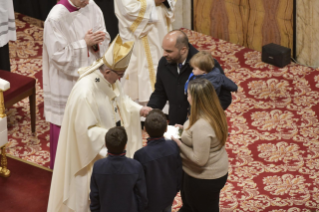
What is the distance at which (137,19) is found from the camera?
19.1 feet

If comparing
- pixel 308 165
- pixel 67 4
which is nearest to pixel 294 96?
pixel 308 165

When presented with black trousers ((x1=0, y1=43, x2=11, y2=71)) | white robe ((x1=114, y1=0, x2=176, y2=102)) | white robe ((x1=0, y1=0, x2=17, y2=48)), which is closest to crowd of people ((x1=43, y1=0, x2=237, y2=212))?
white robe ((x1=114, y1=0, x2=176, y2=102))

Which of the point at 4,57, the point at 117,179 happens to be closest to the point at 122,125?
the point at 117,179

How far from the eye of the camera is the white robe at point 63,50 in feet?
15.3

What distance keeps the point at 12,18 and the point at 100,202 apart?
10.7 feet

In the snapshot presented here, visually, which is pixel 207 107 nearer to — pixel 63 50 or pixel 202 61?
pixel 202 61

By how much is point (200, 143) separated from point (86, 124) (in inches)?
32.1

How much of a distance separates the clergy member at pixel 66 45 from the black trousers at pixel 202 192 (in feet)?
5.22

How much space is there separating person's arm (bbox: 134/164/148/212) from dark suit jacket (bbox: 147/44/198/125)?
1195 millimetres

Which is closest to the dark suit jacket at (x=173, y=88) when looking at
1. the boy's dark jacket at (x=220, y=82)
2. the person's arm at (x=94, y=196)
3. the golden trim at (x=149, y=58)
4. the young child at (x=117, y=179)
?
the boy's dark jacket at (x=220, y=82)

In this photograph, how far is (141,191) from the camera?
3.41 m

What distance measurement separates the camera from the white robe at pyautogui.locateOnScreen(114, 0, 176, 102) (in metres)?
5.77

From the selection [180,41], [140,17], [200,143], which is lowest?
[200,143]

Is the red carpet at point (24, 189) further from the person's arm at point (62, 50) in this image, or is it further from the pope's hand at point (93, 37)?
the pope's hand at point (93, 37)
